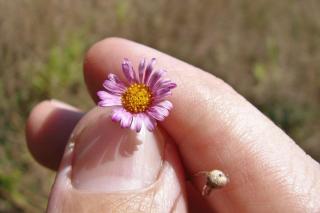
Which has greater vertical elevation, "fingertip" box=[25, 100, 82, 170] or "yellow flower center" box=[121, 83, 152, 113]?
"yellow flower center" box=[121, 83, 152, 113]

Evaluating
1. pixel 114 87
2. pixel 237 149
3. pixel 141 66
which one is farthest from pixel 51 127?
pixel 237 149

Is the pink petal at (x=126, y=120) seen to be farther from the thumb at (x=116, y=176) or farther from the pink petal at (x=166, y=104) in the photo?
the pink petal at (x=166, y=104)

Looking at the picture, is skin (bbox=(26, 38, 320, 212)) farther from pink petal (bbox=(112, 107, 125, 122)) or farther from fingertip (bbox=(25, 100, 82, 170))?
fingertip (bbox=(25, 100, 82, 170))

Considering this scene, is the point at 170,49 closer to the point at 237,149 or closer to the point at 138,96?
the point at 138,96

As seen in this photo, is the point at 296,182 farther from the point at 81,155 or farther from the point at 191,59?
the point at 191,59

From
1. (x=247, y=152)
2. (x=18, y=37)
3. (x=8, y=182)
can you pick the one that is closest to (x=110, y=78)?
(x=247, y=152)

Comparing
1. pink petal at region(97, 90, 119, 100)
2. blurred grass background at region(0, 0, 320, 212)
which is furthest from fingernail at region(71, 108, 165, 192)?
blurred grass background at region(0, 0, 320, 212)
